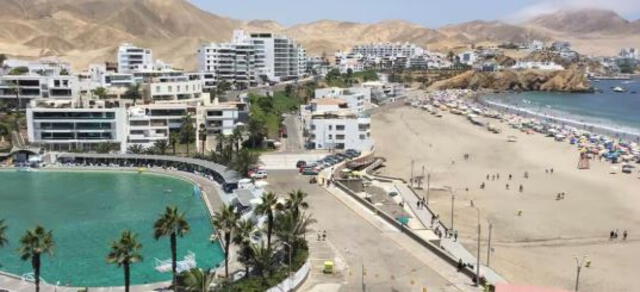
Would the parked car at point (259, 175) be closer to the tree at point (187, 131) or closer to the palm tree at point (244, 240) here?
the tree at point (187, 131)

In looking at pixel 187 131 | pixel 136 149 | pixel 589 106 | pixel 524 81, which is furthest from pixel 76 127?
pixel 524 81

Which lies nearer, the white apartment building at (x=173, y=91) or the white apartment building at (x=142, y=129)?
the white apartment building at (x=142, y=129)

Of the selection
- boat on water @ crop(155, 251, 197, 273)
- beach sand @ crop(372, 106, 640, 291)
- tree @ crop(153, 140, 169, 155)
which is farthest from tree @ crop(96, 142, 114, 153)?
boat on water @ crop(155, 251, 197, 273)

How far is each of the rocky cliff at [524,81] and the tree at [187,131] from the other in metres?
122

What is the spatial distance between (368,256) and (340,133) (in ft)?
121

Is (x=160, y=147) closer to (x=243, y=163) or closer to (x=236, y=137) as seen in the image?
(x=236, y=137)

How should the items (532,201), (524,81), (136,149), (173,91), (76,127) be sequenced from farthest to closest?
(524,81), (173,91), (76,127), (136,149), (532,201)

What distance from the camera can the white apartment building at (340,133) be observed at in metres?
72.1

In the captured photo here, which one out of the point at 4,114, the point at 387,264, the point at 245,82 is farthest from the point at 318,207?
the point at 245,82

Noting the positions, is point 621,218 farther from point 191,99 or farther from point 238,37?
point 238,37

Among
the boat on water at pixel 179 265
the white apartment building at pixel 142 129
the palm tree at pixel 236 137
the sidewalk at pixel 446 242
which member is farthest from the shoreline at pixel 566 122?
the boat on water at pixel 179 265

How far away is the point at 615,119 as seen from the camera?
388 ft

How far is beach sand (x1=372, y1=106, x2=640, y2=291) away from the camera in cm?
3797

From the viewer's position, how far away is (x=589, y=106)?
470 feet
